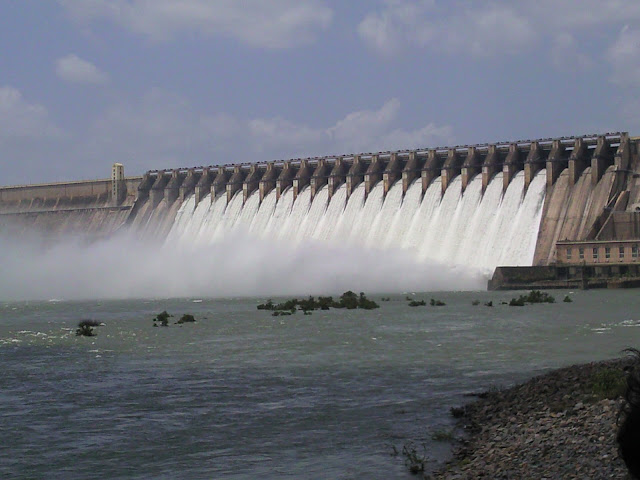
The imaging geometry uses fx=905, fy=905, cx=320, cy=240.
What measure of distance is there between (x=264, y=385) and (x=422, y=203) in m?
54.1

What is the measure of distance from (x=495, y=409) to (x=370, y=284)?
5678 cm

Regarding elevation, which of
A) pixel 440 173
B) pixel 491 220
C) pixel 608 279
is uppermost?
pixel 440 173

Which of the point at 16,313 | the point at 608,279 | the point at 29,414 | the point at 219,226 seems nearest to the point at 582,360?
the point at 29,414

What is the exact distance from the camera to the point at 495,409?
53.5 feet

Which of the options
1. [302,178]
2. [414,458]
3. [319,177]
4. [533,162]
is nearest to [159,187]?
[302,178]

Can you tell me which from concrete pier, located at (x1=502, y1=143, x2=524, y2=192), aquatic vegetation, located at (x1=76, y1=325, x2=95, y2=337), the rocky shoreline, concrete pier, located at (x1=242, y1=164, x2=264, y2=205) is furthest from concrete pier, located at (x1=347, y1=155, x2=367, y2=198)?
the rocky shoreline

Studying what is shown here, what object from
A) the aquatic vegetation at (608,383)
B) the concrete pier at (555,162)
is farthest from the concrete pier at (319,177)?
the aquatic vegetation at (608,383)

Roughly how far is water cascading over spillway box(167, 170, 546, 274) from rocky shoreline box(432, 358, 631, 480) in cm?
4978

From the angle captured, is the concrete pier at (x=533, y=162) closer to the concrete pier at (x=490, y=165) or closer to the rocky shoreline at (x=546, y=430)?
the concrete pier at (x=490, y=165)

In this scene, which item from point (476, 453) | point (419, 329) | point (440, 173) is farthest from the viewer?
point (440, 173)

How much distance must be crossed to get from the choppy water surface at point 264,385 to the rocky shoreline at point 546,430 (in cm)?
76

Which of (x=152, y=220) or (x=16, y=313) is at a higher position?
(x=152, y=220)

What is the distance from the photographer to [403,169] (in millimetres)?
79125

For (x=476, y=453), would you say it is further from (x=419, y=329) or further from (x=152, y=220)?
(x=152, y=220)
